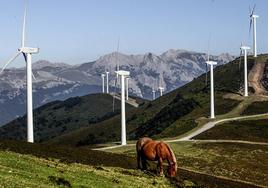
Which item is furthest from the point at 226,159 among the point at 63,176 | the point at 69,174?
the point at 63,176

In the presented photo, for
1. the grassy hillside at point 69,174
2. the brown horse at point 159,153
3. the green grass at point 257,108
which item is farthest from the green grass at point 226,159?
the green grass at point 257,108

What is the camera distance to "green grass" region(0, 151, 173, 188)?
32844mm

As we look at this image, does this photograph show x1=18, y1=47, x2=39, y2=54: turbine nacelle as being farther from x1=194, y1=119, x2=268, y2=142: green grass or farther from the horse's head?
x1=194, y1=119, x2=268, y2=142: green grass

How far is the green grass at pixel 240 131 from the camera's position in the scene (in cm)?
Answer: 10319

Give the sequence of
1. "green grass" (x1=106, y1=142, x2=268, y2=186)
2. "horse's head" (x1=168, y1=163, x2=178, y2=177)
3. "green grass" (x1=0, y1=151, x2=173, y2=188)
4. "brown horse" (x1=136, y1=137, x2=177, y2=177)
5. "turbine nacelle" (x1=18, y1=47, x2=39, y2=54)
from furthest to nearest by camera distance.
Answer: "turbine nacelle" (x1=18, y1=47, x2=39, y2=54)
"green grass" (x1=106, y1=142, x2=268, y2=186)
"horse's head" (x1=168, y1=163, x2=178, y2=177)
"brown horse" (x1=136, y1=137, x2=177, y2=177)
"green grass" (x1=0, y1=151, x2=173, y2=188)

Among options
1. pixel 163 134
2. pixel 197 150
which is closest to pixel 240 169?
pixel 197 150

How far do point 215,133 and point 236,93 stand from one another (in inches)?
2753

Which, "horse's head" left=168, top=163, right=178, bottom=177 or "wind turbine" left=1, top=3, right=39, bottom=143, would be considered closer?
"horse's head" left=168, top=163, right=178, bottom=177

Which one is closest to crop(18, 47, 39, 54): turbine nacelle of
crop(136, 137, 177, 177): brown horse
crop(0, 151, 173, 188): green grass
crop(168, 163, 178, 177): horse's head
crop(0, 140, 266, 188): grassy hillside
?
crop(0, 140, 266, 188): grassy hillside

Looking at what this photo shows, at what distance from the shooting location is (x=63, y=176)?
121 feet

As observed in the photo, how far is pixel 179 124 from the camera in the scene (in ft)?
439

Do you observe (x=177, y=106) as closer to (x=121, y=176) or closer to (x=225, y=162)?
(x=225, y=162)

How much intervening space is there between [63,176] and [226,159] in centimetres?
4165

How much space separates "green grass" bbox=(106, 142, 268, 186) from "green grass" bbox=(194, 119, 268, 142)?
12.8m
